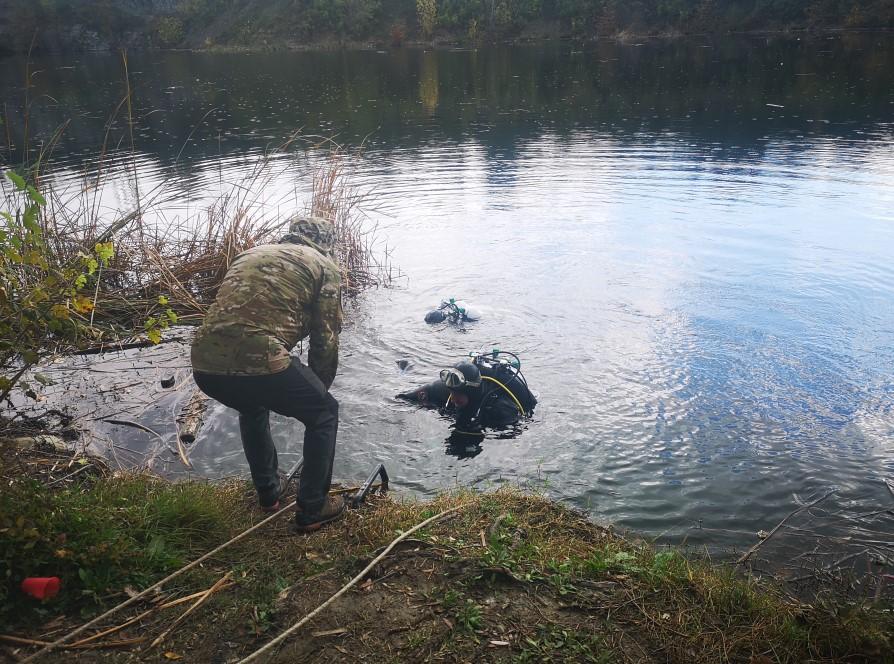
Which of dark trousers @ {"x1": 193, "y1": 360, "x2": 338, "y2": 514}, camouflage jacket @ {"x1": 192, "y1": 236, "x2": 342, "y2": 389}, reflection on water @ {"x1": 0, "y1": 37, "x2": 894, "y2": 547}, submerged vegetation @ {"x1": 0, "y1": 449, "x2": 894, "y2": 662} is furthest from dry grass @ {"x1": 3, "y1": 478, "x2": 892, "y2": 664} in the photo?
reflection on water @ {"x1": 0, "y1": 37, "x2": 894, "y2": 547}

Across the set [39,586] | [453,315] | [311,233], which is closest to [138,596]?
[39,586]

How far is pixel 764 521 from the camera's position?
17.8ft

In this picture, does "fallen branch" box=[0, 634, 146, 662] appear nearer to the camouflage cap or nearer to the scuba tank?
the camouflage cap

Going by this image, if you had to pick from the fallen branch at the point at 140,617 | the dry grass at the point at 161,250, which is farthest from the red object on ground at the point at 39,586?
the dry grass at the point at 161,250

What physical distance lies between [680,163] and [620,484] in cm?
1546

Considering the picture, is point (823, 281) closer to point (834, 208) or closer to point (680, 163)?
point (834, 208)

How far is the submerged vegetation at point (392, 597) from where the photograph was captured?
10.9 ft

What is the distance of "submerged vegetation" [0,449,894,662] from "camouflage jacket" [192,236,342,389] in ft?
3.50

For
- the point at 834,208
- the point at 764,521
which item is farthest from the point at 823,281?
the point at 764,521

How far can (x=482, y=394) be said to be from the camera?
267 inches

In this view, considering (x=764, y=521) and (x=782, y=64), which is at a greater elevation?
(x=782, y=64)

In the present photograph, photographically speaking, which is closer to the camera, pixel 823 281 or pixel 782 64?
pixel 823 281

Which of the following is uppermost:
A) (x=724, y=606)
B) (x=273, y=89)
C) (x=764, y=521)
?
(x=273, y=89)

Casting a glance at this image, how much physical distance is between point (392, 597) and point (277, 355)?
1.70m
